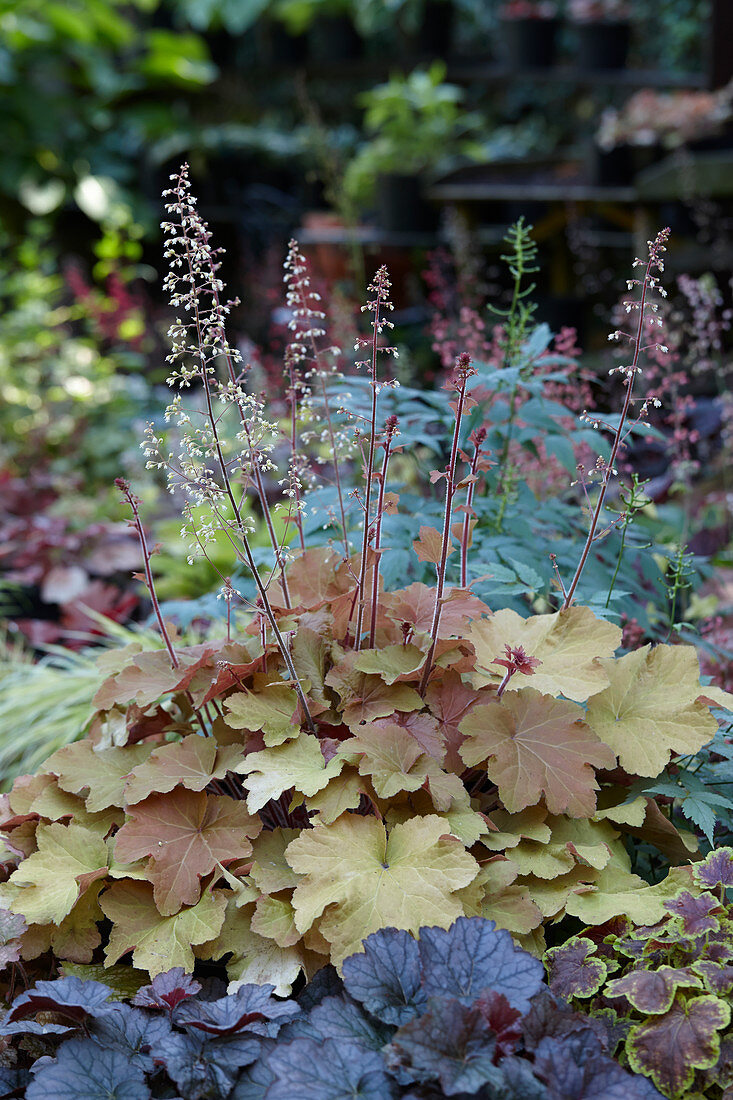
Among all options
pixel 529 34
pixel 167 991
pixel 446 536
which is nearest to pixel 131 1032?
pixel 167 991

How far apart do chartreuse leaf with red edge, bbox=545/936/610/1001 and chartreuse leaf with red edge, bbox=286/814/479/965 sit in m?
0.15

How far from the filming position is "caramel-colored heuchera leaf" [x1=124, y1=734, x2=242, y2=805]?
53.8 inches

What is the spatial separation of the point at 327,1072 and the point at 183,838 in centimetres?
45

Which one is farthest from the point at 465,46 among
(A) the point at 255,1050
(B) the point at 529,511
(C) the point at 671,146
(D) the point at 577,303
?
(A) the point at 255,1050

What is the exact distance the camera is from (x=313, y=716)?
1451 millimetres

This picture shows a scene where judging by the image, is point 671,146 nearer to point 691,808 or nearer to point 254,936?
point 691,808

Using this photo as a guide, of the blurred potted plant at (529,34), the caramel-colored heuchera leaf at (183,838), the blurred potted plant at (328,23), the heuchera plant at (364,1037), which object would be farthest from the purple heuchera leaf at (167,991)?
the blurred potted plant at (328,23)

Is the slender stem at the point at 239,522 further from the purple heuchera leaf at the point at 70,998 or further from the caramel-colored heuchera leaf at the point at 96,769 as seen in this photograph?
the purple heuchera leaf at the point at 70,998

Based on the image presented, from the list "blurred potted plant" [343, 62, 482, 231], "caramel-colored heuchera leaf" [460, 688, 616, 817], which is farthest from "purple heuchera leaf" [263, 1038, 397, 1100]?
"blurred potted plant" [343, 62, 482, 231]

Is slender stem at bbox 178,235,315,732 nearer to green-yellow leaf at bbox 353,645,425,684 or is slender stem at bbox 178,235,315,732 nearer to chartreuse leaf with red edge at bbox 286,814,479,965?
green-yellow leaf at bbox 353,645,425,684

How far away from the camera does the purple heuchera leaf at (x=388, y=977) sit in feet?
3.54

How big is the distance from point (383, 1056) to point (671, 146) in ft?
17.5

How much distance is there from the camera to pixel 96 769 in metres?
1.50

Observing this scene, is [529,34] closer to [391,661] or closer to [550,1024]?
[391,661]
